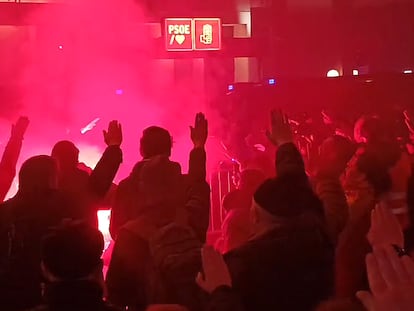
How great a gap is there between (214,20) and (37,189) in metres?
7.58

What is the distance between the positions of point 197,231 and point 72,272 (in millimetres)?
1659

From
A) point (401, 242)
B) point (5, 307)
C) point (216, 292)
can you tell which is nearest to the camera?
point (216, 292)

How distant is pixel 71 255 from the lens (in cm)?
284

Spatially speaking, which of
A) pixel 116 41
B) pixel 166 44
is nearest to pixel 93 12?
pixel 116 41

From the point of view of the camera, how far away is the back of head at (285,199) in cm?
338

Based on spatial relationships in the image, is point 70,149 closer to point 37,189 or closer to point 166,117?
point 37,189

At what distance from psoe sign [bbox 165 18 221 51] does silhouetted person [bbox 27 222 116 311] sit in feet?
27.4

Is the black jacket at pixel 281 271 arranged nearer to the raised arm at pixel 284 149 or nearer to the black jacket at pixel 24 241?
the raised arm at pixel 284 149

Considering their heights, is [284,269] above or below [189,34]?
below

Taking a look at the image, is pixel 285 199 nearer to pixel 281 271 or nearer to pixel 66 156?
pixel 281 271

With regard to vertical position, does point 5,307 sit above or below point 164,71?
below

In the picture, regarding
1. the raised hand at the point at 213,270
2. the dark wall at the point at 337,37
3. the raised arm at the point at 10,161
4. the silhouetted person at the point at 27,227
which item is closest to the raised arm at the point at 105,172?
the silhouetted person at the point at 27,227

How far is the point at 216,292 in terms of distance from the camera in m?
2.67


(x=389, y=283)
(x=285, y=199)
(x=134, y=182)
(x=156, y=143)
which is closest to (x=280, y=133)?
(x=156, y=143)
